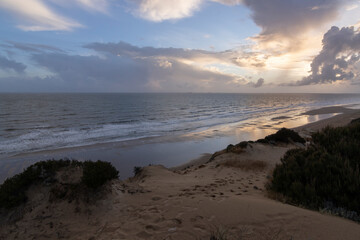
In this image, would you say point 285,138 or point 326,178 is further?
point 285,138

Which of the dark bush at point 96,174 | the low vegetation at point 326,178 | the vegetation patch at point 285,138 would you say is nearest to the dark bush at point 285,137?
the vegetation patch at point 285,138

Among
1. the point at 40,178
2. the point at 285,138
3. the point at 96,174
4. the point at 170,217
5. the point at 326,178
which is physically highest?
the point at 326,178

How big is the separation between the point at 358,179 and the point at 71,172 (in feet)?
25.4

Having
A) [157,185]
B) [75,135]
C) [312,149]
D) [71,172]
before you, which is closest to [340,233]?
[312,149]

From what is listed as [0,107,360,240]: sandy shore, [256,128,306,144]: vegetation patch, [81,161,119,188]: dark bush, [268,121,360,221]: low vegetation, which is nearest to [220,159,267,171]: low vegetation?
[0,107,360,240]: sandy shore

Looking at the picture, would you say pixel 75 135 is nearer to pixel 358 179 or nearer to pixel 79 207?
pixel 79 207

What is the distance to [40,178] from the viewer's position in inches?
246

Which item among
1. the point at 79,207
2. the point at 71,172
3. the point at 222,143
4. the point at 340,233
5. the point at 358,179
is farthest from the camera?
the point at 222,143

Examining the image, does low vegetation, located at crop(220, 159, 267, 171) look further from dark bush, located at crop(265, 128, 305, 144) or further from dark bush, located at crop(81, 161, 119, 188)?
dark bush, located at crop(81, 161, 119, 188)

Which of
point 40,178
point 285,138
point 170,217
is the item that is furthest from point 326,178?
point 285,138

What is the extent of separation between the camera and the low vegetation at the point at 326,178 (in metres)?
4.01

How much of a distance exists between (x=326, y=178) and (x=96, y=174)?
20.3ft

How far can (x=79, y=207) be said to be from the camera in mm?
5414

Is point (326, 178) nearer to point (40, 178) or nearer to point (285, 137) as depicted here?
point (40, 178)
